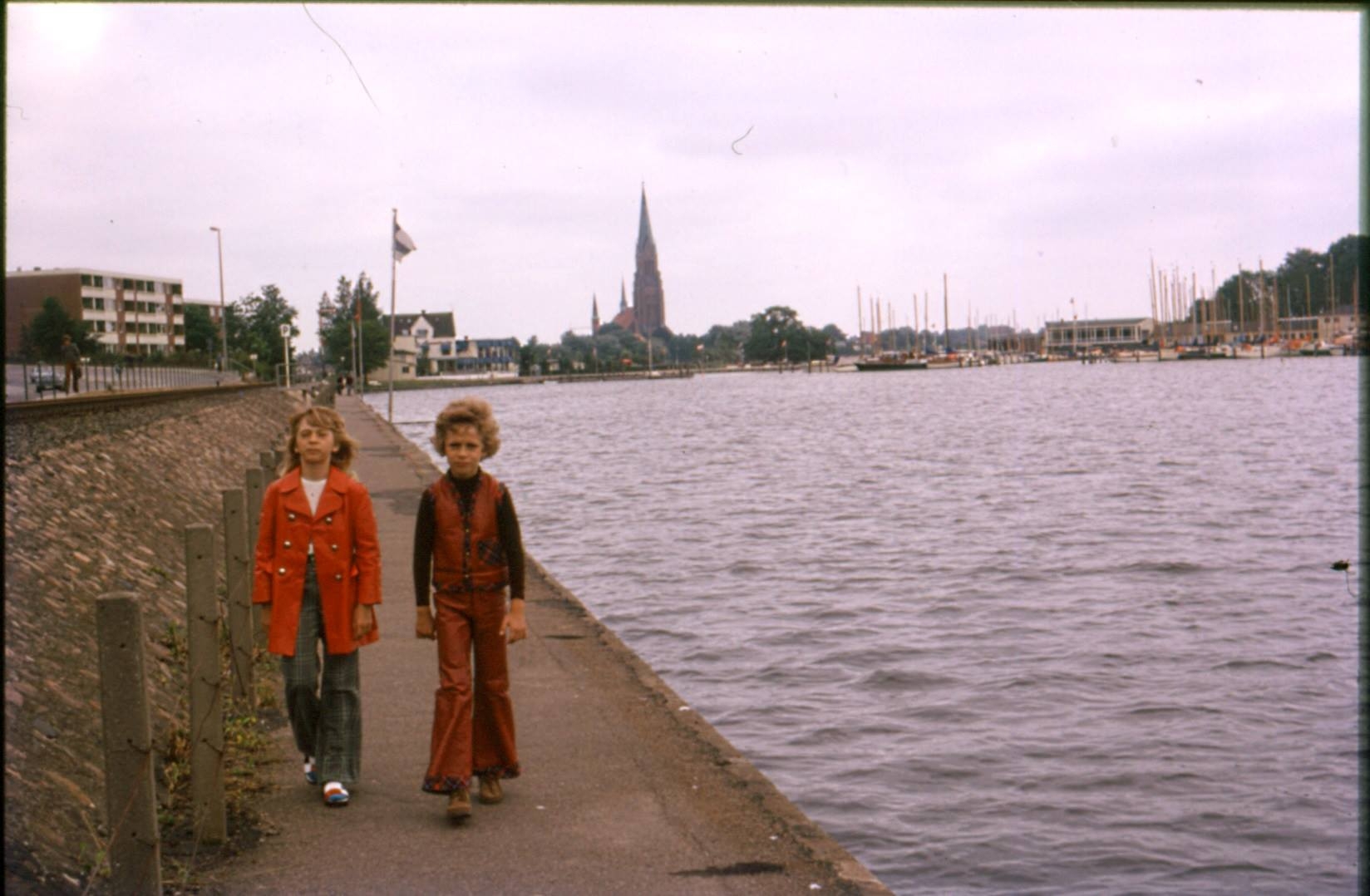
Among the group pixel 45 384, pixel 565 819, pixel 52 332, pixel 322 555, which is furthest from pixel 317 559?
pixel 52 332

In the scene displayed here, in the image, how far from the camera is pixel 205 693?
530 cm

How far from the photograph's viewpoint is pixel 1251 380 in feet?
376

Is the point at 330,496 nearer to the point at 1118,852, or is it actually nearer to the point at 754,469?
the point at 1118,852

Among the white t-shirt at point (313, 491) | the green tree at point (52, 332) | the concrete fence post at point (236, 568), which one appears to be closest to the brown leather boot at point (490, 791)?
the white t-shirt at point (313, 491)

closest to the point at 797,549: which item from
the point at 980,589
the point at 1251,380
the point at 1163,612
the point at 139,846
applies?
the point at 980,589

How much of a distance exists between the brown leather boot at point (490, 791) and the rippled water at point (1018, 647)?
2.56 metres

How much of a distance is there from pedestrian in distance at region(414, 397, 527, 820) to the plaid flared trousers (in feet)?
1.33

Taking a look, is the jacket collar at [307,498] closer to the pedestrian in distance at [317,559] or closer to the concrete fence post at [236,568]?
the pedestrian in distance at [317,559]

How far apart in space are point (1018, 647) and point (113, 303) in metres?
131

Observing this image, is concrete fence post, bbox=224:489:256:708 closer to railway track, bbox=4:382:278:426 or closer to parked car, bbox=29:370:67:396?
railway track, bbox=4:382:278:426

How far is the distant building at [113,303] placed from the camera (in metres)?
116

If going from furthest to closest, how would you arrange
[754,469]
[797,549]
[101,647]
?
[754,469] → [797,549] → [101,647]

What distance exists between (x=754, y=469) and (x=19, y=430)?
27424mm

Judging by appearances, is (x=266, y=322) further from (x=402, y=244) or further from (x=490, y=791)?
(x=490, y=791)
